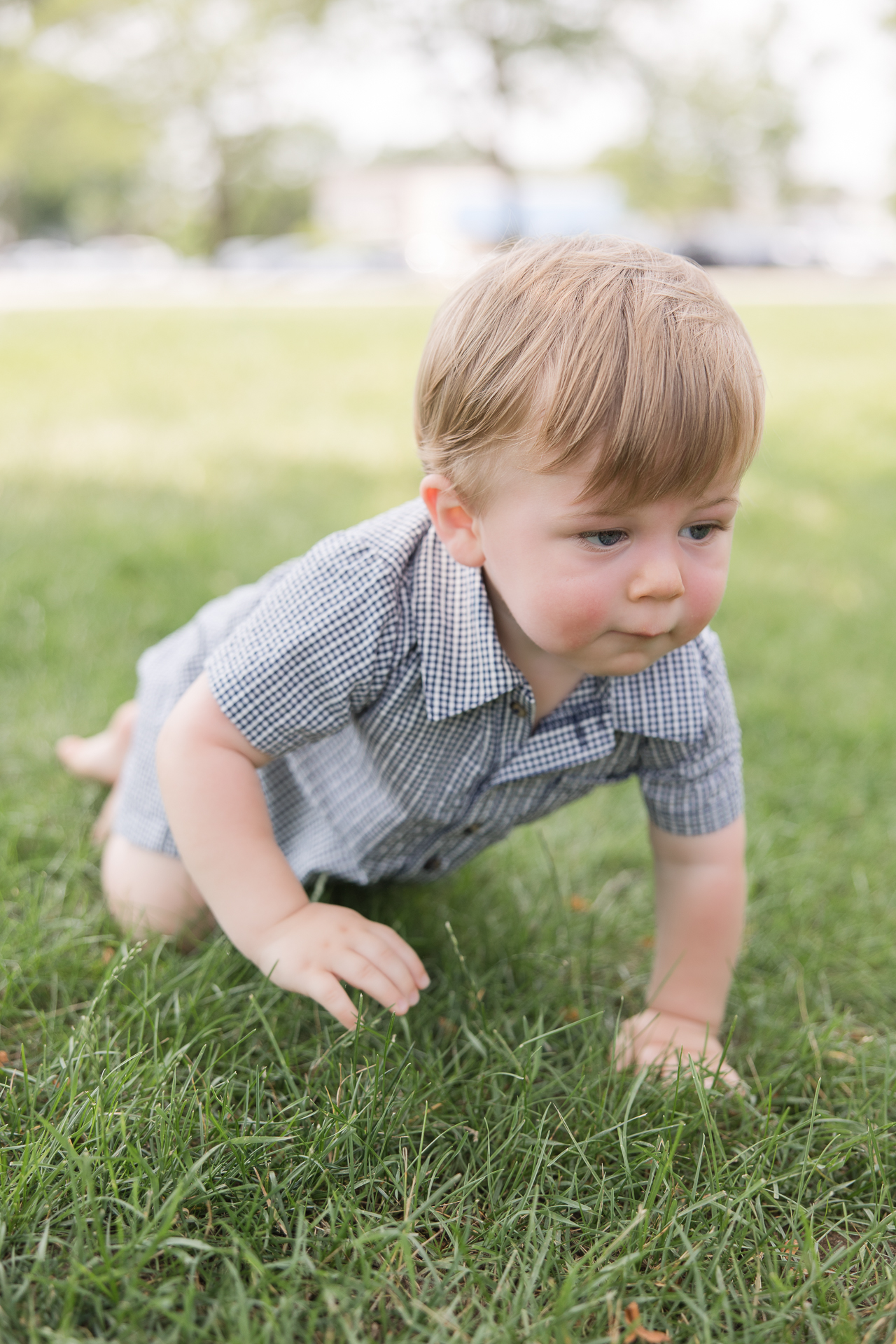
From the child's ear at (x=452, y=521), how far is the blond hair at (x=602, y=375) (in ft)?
0.07

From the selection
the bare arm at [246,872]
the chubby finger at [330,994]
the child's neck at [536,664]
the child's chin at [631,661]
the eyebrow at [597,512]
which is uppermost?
the eyebrow at [597,512]

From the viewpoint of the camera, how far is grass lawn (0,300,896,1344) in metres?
1.17

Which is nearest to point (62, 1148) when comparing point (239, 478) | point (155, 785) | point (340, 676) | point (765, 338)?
point (340, 676)

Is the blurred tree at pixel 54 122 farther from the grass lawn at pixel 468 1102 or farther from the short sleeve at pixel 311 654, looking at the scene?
the short sleeve at pixel 311 654

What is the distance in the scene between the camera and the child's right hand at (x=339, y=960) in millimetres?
1475

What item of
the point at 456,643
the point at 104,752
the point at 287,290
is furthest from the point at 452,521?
the point at 287,290

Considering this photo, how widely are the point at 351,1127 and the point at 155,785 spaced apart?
842mm

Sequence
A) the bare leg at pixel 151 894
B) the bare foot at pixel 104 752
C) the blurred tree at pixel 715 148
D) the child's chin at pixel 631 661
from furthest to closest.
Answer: the blurred tree at pixel 715 148 < the bare foot at pixel 104 752 < the bare leg at pixel 151 894 < the child's chin at pixel 631 661

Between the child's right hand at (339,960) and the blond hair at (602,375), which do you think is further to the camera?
the child's right hand at (339,960)

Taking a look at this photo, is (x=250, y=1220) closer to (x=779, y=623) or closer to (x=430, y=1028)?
(x=430, y=1028)

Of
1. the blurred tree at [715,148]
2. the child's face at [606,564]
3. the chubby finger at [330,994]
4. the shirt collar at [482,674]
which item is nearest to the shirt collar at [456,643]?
the shirt collar at [482,674]

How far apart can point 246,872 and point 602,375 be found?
2.56 feet

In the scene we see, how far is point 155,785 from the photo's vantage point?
6.57 ft

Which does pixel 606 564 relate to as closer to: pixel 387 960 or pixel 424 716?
pixel 424 716
